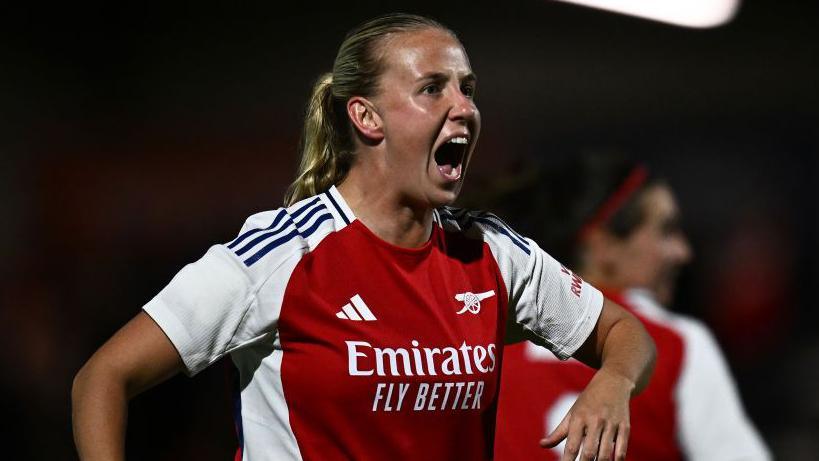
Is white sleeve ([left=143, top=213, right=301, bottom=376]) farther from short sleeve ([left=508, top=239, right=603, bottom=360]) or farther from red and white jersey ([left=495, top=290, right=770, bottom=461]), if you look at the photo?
red and white jersey ([left=495, top=290, right=770, bottom=461])

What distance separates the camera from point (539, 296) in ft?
7.34

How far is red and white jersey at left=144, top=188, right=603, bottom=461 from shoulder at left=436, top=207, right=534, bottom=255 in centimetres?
6

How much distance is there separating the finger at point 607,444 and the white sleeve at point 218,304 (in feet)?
1.83

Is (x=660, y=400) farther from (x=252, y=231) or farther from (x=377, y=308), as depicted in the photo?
(x=252, y=231)

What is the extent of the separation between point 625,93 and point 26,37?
3223mm

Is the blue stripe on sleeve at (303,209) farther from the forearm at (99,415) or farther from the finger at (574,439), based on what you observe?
the finger at (574,439)

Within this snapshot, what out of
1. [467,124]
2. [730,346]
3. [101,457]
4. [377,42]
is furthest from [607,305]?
[730,346]

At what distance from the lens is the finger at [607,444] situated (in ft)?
6.26

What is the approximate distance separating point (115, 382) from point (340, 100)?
0.69 meters

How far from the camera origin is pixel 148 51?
5.84m

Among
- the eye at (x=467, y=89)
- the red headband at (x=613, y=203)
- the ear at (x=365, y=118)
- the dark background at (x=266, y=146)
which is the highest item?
the eye at (x=467, y=89)

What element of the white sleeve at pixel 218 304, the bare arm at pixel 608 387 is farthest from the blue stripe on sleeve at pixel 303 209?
the bare arm at pixel 608 387

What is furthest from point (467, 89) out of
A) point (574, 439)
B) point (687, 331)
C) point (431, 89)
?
point (687, 331)

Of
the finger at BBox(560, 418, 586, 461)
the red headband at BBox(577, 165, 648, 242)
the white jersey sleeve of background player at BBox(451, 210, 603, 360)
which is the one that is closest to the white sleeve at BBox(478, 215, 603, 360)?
the white jersey sleeve of background player at BBox(451, 210, 603, 360)
